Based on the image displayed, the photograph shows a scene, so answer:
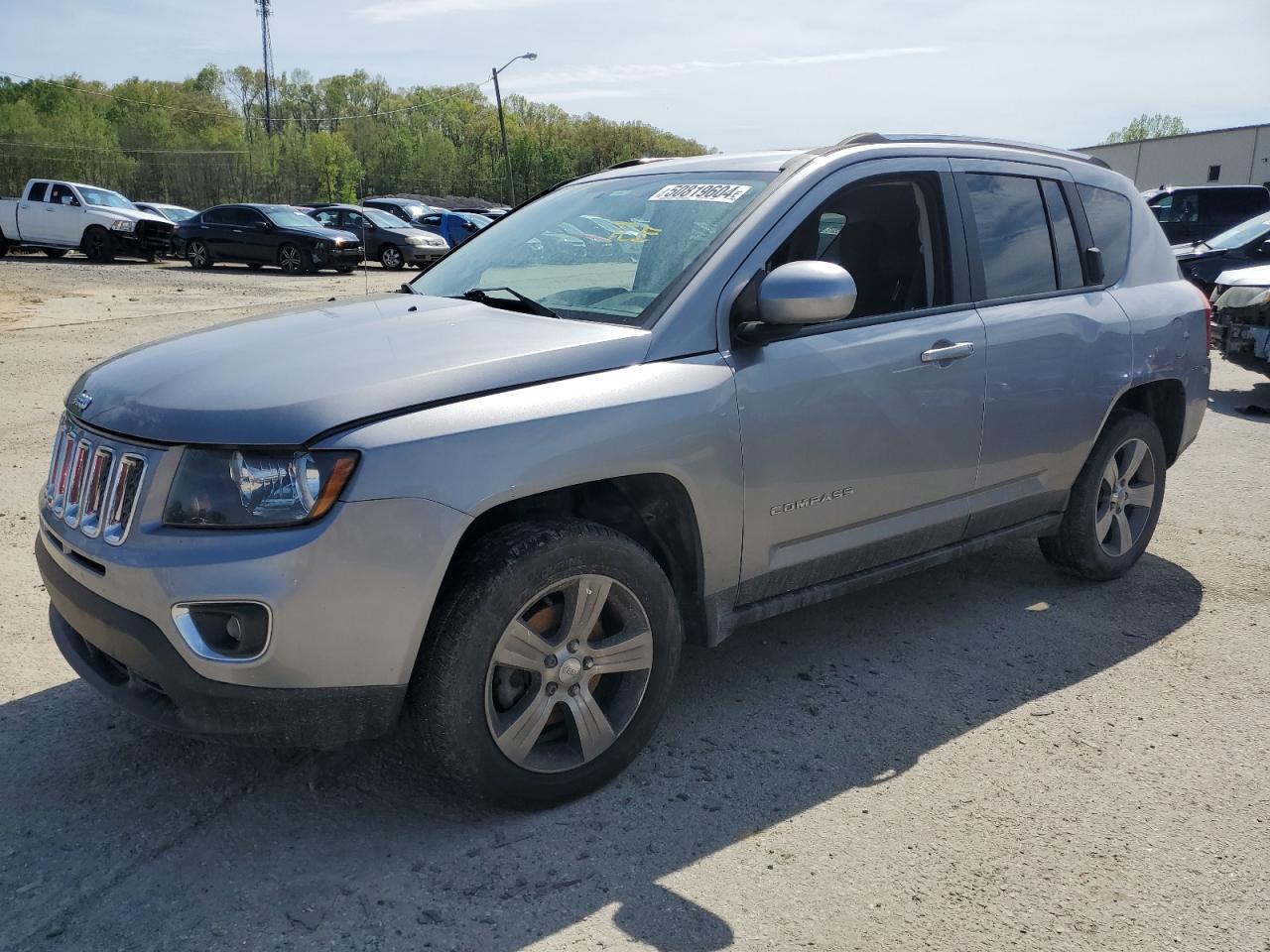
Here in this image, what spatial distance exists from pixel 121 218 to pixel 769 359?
26.9 m

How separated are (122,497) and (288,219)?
79.0ft

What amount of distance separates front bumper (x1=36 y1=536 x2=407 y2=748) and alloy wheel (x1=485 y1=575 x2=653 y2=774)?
337 mm

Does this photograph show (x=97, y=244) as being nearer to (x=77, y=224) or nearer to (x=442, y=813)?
(x=77, y=224)

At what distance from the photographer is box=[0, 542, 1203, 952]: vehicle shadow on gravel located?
2596 millimetres

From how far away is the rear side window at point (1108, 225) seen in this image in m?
4.75

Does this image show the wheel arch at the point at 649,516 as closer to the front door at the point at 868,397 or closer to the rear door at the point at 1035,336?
the front door at the point at 868,397

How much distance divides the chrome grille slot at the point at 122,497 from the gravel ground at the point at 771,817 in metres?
0.85

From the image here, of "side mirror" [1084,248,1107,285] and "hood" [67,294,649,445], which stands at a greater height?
"side mirror" [1084,248,1107,285]

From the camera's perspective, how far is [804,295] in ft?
10.6

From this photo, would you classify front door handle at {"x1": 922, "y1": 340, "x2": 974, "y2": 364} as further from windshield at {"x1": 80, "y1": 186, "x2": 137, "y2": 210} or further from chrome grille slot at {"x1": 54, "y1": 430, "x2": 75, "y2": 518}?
windshield at {"x1": 80, "y1": 186, "x2": 137, "y2": 210}

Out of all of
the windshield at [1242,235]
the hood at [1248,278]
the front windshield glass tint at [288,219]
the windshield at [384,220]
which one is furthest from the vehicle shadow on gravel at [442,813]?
the windshield at [384,220]

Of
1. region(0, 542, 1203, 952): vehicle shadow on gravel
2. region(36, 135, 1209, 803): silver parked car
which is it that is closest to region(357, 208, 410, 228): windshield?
region(36, 135, 1209, 803): silver parked car

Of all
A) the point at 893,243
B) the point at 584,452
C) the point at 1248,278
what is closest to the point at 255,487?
the point at 584,452

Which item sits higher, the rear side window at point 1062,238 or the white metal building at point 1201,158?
the white metal building at point 1201,158
